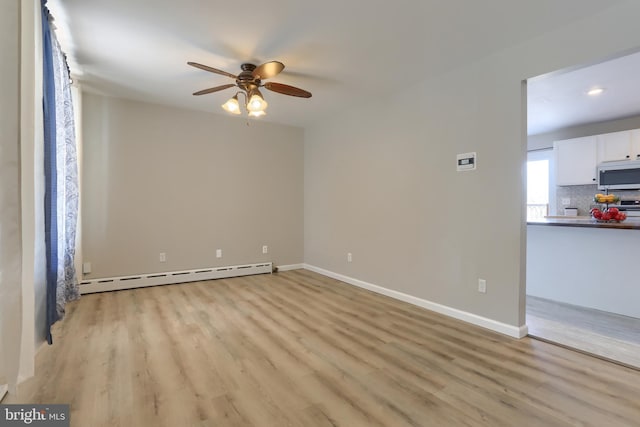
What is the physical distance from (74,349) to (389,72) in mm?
3806

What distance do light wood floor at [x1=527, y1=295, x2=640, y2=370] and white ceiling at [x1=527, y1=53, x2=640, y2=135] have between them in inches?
87.6

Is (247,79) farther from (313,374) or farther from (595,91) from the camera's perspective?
(595,91)

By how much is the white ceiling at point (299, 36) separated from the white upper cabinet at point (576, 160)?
2291 mm

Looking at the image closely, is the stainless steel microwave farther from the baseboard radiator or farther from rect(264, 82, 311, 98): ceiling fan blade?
the baseboard radiator

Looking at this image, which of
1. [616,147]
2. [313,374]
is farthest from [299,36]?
[616,147]

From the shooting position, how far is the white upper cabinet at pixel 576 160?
16.0 feet

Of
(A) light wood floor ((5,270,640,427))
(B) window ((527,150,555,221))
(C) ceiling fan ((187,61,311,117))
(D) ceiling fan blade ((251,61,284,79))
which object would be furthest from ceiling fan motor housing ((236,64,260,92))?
(B) window ((527,150,555,221))

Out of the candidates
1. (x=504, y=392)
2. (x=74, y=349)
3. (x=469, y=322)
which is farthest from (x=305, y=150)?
(x=504, y=392)

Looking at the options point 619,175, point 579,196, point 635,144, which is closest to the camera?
point 635,144

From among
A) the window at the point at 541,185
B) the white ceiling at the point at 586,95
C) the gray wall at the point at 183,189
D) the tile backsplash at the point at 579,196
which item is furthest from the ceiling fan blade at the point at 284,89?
the tile backsplash at the point at 579,196

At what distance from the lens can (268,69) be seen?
2703 millimetres

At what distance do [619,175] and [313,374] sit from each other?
5.43 metres

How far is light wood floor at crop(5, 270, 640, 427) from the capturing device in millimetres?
1675

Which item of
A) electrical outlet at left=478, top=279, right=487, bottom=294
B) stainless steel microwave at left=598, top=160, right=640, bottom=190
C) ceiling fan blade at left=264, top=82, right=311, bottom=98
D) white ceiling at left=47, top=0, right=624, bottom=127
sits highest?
white ceiling at left=47, top=0, right=624, bottom=127
